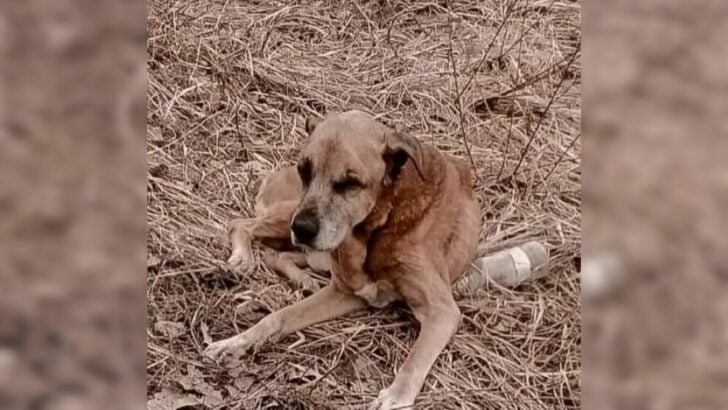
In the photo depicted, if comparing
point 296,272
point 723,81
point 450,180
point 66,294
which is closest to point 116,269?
point 66,294

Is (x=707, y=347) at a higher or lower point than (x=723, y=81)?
lower

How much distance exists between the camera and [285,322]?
145cm

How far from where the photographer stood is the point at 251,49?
1.51 m

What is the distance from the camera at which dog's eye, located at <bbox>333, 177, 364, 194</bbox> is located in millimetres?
1461

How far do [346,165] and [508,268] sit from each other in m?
0.31

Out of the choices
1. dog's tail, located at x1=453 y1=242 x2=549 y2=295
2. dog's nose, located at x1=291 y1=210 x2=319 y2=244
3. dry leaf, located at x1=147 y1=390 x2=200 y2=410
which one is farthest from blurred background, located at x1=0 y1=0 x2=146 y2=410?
dog's tail, located at x1=453 y1=242 x2=549 y2=295

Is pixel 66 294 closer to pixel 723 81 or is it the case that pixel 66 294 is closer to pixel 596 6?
pixel 596 6

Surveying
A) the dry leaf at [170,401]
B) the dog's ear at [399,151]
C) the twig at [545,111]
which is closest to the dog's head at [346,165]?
the dog's ear at [399,151]

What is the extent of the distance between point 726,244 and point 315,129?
66 cm

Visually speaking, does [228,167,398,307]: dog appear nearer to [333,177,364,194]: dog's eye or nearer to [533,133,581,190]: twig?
[333,177,364,194]: dog's eye

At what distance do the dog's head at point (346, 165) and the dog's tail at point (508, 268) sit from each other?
7.5 inches

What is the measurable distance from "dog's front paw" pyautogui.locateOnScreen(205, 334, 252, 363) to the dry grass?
0.02m

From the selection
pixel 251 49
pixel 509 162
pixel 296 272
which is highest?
pixel 251 49

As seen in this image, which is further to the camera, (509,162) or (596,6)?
(509,162)
